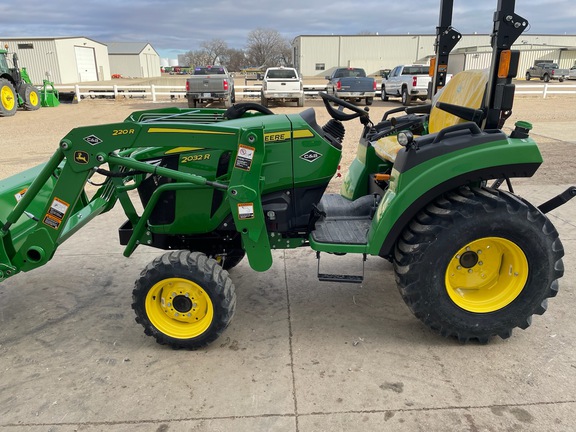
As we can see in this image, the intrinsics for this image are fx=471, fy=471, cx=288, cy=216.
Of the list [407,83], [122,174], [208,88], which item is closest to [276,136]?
[122,174]

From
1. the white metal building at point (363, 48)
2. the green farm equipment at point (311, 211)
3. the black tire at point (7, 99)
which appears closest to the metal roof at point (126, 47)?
the white metal building at point (363, 48)

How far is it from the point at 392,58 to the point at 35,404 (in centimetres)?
6148

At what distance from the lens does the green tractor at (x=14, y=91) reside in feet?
50.2

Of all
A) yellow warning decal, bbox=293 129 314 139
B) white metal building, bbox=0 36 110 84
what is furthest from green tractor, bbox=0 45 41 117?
white metal building, bbox=0 36 110 84

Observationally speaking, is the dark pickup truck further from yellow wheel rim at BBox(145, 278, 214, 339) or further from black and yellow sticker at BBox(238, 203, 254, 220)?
yellow wheel rim at BBox(145, 278, 214, 339)

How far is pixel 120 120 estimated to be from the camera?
1347 cm

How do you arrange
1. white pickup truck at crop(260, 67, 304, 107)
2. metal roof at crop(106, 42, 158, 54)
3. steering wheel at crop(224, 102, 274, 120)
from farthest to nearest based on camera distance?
metal roof at crop(106, 42, 158, 54) → white pickup truck at crop(260, 67, 304, 107) → steering wheel at crop(224, 102, 274, 120)

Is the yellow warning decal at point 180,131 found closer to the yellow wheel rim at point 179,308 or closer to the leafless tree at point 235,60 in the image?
the yellow wheel rim at point 179,308

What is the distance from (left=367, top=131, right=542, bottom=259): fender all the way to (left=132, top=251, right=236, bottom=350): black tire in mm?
1000

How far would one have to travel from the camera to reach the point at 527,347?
280 centimetres

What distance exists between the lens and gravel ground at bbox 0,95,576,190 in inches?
307

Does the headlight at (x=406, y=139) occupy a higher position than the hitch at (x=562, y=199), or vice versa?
the headlight at (x=406, y=139)

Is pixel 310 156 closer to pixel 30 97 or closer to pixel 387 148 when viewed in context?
pixel 387 148

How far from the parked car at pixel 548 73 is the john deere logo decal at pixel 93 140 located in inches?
1558
